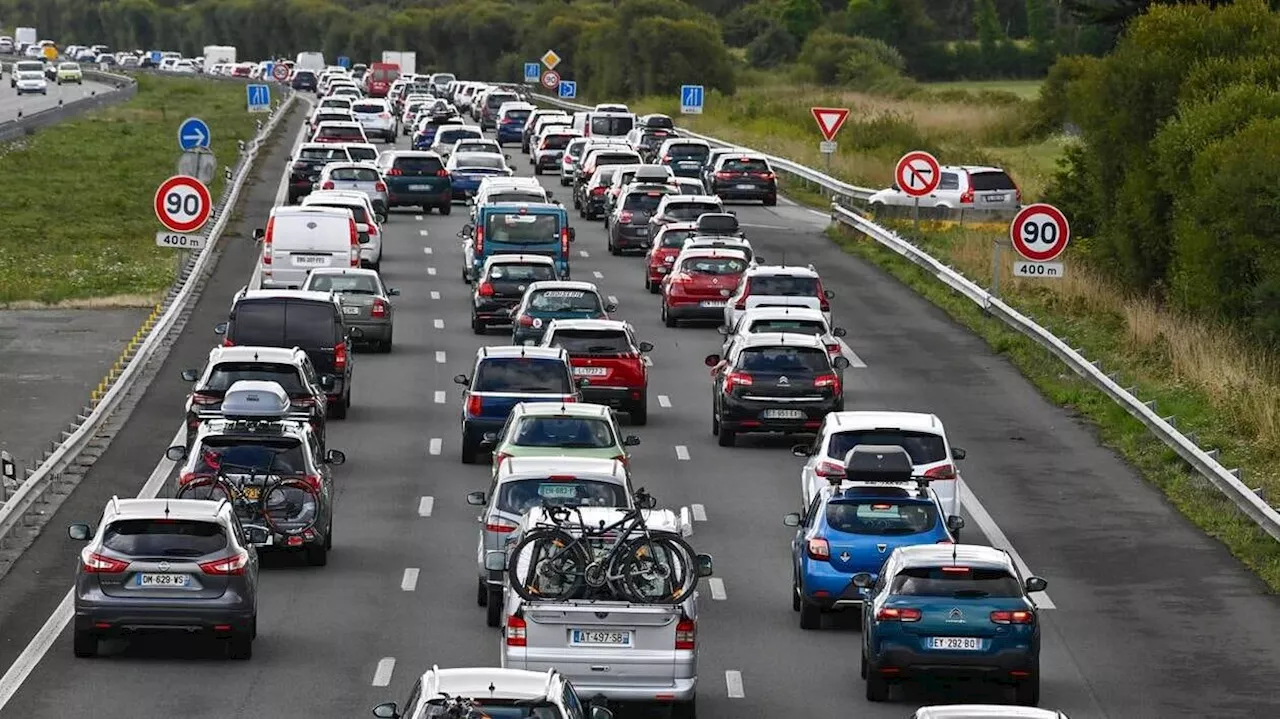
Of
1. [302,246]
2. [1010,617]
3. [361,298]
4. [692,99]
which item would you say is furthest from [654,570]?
[692,99]

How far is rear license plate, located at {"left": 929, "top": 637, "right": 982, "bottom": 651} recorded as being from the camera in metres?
19.8

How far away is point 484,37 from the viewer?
556 ft

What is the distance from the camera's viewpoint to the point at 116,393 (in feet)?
113

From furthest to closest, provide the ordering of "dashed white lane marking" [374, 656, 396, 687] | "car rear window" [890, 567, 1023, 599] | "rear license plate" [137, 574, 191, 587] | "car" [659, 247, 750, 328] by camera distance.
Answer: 1. "car" [659, 247, 750, 328]
2. "rear license plate" [137, 574, 191, 587]
3. "dashed white lane marking" [374, 656, 396, 687]
4. "car rear window" [890, 567, 1023, 599]

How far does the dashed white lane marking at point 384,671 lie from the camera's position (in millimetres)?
20859

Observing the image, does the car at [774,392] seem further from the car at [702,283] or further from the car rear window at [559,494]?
the car at [702,283]

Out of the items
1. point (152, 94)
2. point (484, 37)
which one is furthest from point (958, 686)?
point (484, 37)

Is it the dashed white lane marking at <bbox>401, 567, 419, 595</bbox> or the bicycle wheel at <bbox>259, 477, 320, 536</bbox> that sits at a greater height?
the bicycle wheel at <bbox>259, 477, 320, 536</bbox>

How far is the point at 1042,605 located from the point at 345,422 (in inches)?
527

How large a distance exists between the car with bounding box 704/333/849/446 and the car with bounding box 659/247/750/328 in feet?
35.9

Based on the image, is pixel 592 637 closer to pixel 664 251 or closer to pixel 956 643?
pixel 956 643

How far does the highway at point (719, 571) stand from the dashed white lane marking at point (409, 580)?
0.09 metres

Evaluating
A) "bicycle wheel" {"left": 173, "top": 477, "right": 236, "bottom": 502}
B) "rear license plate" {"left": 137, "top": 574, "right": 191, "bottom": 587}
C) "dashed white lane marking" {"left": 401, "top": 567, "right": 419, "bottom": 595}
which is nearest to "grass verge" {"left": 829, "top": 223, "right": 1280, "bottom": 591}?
"dashed white lane marking" {"left": 401, "top": 567, "right": 419, "bottom": 595}

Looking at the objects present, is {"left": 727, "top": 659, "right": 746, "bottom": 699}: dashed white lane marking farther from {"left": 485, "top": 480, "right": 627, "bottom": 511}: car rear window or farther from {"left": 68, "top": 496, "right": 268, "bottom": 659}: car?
{"left": 68, "top": 496, "right": 268, "bottom": 659}: car
